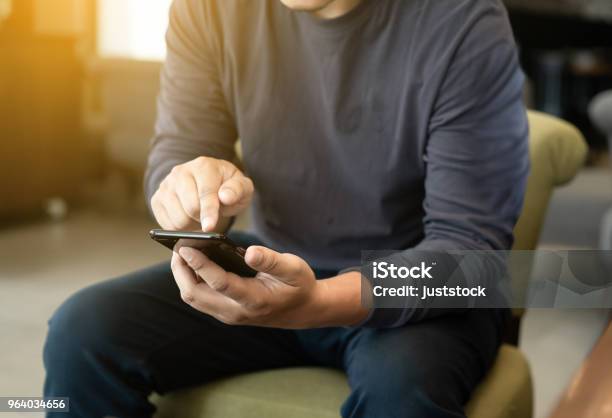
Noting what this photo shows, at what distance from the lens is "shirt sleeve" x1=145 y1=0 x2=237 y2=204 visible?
90 centimetres

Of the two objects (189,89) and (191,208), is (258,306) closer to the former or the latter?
(191,208)

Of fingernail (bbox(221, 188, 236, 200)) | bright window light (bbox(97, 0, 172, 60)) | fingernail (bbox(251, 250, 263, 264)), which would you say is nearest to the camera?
fingernail (bbox(251, 250, 263, 264))

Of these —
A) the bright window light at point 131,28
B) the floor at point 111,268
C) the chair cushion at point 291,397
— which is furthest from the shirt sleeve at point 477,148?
the bright window light at point 131,28

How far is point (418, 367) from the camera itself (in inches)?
27.9

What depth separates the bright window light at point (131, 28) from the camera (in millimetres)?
3154

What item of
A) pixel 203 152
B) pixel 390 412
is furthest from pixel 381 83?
pixel 390 412

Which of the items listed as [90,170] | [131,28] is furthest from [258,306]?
[131,28]

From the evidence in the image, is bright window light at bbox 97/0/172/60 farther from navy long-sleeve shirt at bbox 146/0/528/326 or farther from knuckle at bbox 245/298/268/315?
knuckle at bbox 245/298/268/315

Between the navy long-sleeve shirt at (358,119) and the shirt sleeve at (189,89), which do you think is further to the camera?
the shirt sleeve at (189,89)

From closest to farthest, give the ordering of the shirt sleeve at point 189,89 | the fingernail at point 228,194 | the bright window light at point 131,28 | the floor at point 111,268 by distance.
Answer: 1. the fingernail at point 228,194
2. the shirt sleeve at point 189,89
3. the floor at point 111,268
4. the bright window light at point 131,28

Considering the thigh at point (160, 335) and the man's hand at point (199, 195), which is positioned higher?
the man's hand at point (199, 195)

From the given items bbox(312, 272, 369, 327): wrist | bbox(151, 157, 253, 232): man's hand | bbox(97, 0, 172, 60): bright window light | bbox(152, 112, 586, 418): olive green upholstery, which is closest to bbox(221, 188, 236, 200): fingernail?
bbox(151, 157, 253, 232): man's hand

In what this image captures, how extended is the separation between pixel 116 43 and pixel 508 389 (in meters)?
2.83

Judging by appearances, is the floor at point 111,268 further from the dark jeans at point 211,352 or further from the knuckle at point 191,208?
the knuckle at point 191,208
